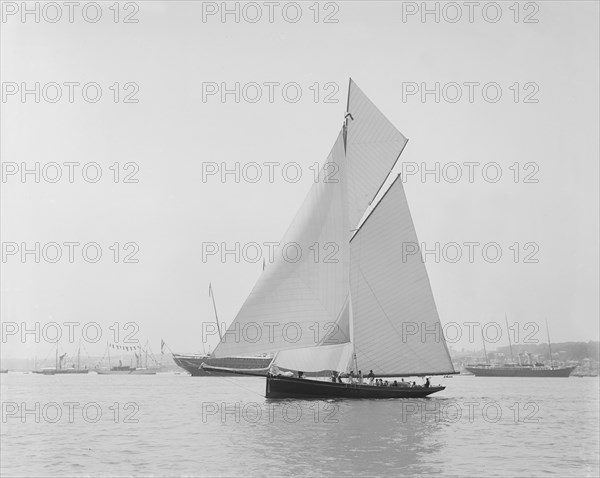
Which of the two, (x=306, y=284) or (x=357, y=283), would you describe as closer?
(x=306, y=284)

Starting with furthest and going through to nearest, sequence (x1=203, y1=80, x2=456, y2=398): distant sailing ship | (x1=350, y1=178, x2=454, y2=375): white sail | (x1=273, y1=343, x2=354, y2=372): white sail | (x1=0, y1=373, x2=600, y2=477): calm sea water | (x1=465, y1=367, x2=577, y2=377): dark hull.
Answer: (x1=465, y1=367, x2=577, y2=377): dark hull
(x1=350, y1=178, x2=454, y2=375): white sail
(x1=273, y1=343, x2=354, y2=372): white sail
(x1=203, y1=80, x2=456, y2=398): distant sailing ship
(x1=0, y1=373, x2=600, y2=477): calm sea water

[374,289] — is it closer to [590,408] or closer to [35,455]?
[590,408]

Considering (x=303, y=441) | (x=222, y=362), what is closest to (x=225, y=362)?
(x=222, y=362)

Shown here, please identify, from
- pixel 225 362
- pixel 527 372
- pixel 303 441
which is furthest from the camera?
pixel 527 372

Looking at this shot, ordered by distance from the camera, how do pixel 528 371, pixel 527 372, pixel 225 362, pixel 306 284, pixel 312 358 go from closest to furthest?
pixel 306 284, pixel 312 358, pixel 225 362, pixel 528 371, pixel 527 372

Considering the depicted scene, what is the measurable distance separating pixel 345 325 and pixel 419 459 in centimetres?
2399

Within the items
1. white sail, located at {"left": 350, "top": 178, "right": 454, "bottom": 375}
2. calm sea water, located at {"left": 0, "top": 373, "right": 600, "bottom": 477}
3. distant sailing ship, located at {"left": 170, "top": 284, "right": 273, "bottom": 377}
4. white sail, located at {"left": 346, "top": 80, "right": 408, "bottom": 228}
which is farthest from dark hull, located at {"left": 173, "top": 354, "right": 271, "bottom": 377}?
calm sea water, located at {"left": 0, "top": 373, "right": 600, "bottom": 477}

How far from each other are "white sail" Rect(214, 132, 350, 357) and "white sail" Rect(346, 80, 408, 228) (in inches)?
119

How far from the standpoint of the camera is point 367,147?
5962cm

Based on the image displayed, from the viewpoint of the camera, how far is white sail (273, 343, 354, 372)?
5475 centimetres

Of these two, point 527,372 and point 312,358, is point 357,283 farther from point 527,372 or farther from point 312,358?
point 527,372

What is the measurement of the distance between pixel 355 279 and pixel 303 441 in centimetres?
2309

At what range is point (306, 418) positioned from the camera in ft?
147

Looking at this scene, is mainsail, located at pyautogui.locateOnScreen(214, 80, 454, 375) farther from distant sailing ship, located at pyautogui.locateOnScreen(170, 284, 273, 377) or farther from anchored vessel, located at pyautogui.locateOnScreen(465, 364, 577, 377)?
anchored vessel, located at pyautogui.locateOnScreen(465, 364, 577, 377)
